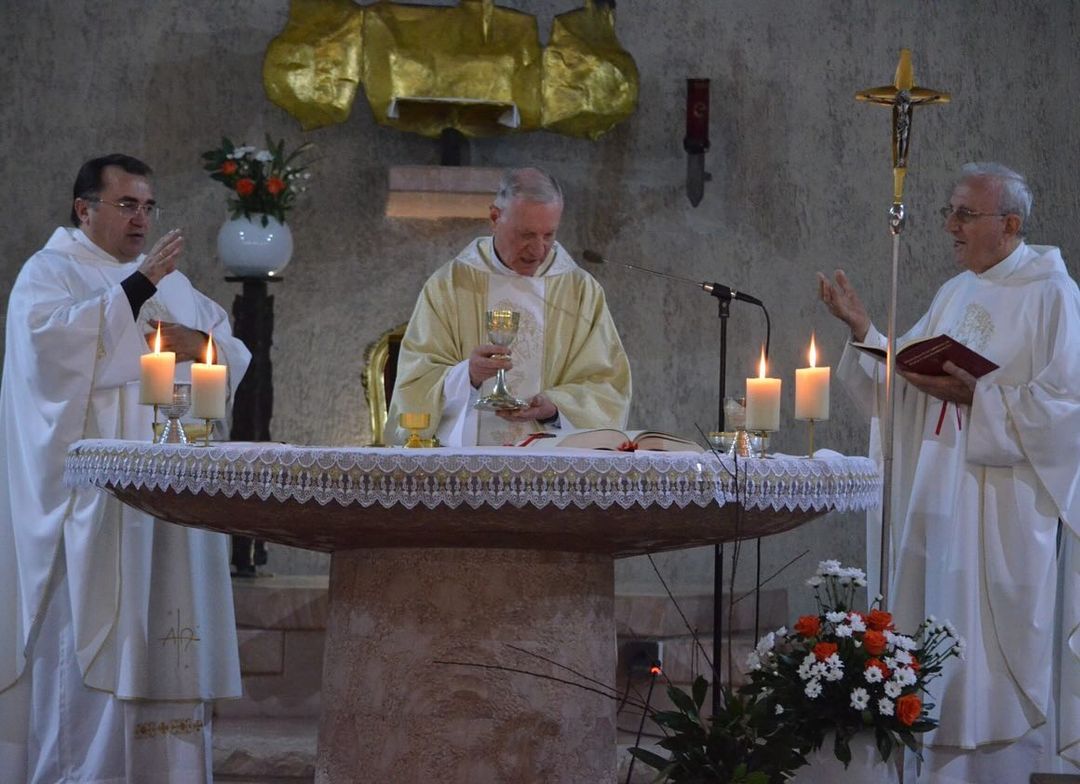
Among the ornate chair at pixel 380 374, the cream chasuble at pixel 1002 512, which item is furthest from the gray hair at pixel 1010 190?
the ornate chair at pixel 380 374

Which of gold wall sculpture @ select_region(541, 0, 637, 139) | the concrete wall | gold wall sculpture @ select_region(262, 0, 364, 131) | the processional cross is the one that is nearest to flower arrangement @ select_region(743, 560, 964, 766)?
the processional cross

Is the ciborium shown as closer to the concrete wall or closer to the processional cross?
the processional cross

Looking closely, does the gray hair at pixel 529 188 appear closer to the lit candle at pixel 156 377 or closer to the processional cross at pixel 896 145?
the processional cross at pixel 896 145

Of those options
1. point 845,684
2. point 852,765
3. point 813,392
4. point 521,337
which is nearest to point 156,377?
point 813,392

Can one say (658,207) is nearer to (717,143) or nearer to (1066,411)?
(717,143)

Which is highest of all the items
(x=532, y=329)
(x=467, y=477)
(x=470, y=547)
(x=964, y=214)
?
(x=964, y=214)

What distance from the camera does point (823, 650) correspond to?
3.78 m

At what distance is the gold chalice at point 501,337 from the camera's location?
3.82 m

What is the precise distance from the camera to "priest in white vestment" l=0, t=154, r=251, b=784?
4508 millimetres

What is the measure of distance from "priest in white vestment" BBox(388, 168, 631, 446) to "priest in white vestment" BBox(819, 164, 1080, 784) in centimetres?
83

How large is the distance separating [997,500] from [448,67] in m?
3.36

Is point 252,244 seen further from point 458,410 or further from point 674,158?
point 458,410

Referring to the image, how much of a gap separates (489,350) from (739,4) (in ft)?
13.0

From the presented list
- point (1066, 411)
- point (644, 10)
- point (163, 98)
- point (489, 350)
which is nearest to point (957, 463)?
point (1066, 411)
